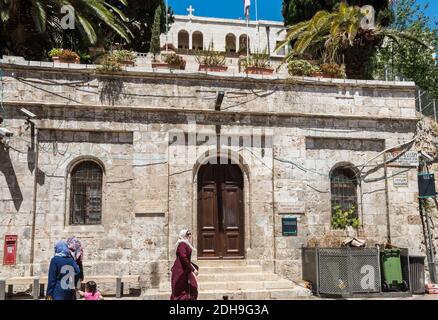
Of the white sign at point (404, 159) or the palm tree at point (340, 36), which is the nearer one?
the white sign at point (404, 159)

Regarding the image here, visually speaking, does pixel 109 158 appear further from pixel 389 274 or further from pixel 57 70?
pixel 389 274

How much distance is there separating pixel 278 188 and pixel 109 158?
4308 mm

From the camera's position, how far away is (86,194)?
35.7 feet

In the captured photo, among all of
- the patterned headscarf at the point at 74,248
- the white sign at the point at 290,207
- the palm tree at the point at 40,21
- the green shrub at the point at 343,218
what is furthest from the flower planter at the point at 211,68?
the patterned headscarf at the point at 74,248

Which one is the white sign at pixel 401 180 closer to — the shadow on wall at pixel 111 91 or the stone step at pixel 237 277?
the stone step at pixel 237 277

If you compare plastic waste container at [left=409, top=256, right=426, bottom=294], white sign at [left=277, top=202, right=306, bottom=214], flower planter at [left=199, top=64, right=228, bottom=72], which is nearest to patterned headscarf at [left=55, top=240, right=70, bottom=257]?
white sign at [left=277, top=202, right=306, bottom=214]

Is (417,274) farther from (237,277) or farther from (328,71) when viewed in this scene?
(328,71)

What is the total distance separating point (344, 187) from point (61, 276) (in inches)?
318

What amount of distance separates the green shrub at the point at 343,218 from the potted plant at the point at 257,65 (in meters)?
4.09

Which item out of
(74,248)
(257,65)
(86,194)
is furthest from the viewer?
(257,65)

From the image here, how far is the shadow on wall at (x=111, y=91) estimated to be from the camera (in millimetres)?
10992

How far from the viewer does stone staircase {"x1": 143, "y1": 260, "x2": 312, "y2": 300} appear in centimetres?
959

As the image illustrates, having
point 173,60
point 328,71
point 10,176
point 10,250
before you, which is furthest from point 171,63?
point 10,250

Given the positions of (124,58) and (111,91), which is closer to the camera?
(111,91)
